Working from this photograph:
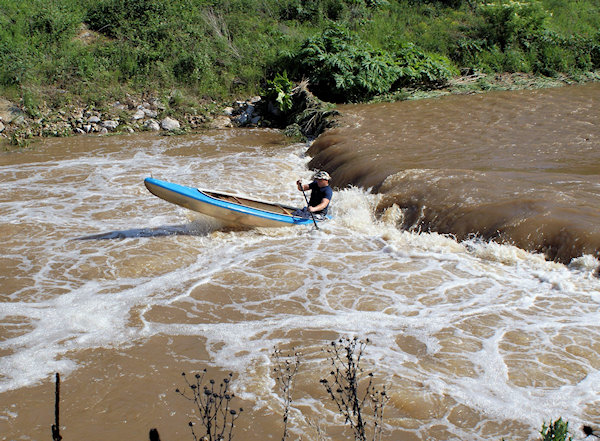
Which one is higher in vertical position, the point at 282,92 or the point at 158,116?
the point at 282,92

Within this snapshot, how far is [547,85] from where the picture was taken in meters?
19.6

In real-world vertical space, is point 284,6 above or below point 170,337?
above

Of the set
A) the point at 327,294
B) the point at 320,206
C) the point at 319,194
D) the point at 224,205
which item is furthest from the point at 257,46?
the point at 327,294

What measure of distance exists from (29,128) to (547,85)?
1664 centimetres

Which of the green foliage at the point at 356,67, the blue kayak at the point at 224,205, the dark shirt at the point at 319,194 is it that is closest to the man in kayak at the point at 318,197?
the dark shirt at the point at 319,194

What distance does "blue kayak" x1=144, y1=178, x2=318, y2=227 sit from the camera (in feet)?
26.2

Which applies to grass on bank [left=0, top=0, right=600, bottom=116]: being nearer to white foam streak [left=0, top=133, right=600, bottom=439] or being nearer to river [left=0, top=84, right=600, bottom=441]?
river [left=0, top=84, right=600, bottom=441]

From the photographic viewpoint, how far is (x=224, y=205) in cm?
816

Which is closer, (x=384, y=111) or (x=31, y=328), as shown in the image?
(x=31, y=328)

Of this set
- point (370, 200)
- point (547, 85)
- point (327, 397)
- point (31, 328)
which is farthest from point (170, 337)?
point (547, 85)

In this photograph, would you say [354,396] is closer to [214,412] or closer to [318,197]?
[214,412]

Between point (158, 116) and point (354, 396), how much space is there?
52.8ft

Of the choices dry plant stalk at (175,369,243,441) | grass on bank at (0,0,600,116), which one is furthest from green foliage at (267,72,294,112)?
dry plant stalk at (175,369,243,441)

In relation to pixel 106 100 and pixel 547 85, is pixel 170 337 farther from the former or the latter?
pixel 547 85
